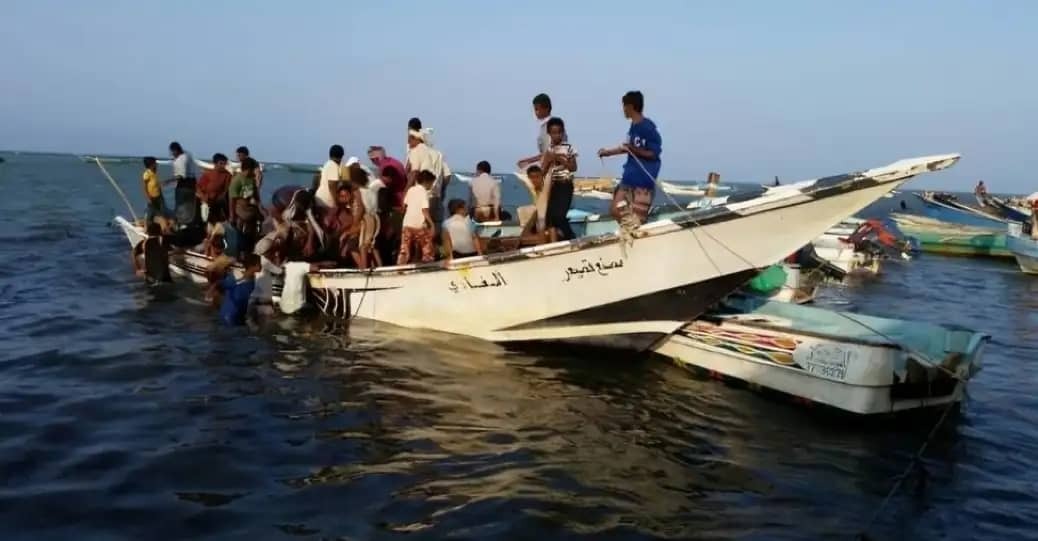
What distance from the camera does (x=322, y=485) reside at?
18.8ft

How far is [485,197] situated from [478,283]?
4.01 meters

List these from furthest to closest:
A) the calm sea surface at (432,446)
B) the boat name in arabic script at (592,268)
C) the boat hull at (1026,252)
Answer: the boat hull at (1026,252), the boat name in arabic script at (592,268), the calm sea surface at (432,446)

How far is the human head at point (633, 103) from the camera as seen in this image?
342 inches

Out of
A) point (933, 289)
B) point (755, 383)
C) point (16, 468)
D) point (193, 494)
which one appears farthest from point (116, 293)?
point (933, 289)

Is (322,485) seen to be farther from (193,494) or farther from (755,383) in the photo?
(755,383)

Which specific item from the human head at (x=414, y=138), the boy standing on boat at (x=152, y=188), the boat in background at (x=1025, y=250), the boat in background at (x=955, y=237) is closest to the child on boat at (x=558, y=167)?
the human head at (x=414, y=138)

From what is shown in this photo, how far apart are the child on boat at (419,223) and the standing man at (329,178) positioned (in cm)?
227

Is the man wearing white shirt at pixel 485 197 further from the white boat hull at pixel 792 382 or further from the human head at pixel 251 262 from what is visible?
the white boat hull at pixel 792 382

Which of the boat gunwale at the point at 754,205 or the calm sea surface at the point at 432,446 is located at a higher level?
the boat gunwale at the point at 754,205

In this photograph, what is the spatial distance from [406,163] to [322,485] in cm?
646

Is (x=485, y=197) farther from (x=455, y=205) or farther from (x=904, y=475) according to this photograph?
(x=904, y=475)

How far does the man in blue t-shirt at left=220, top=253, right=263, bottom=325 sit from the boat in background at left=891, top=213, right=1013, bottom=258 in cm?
2705

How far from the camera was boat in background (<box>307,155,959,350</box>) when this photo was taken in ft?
25.7

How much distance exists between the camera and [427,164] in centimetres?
1141
